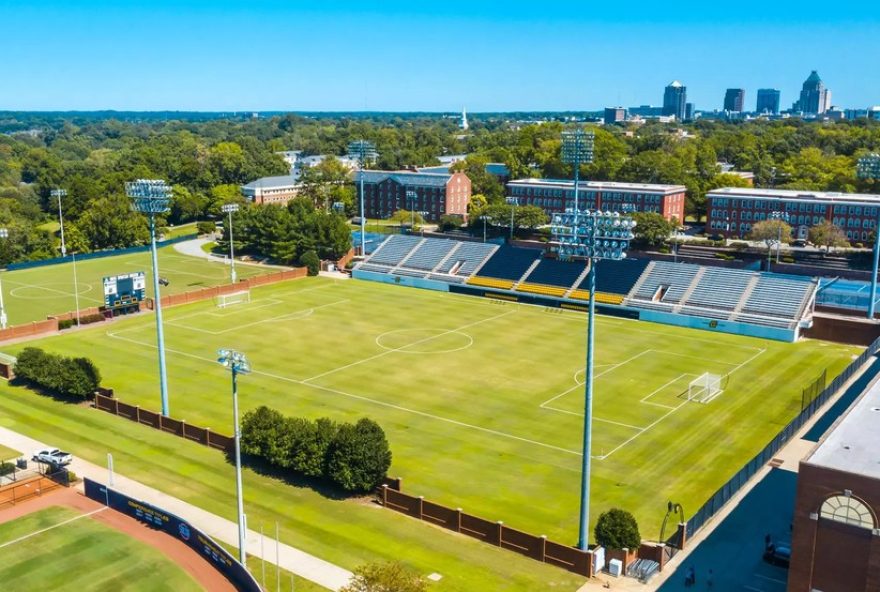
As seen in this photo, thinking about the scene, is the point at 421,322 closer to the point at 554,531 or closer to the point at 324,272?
the point at 324,272

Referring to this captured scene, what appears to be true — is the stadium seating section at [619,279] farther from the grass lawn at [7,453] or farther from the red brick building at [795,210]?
the grass lawn at [7,453]

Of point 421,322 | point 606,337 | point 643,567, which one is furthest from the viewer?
point 421,322

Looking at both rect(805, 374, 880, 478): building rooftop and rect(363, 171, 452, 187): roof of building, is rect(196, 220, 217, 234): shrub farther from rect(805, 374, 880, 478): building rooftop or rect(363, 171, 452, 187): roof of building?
rect(805, 374, 880, 478): building rooftop

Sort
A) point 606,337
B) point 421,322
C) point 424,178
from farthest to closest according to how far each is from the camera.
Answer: point 424,178 < point 421,322 < point 606,337

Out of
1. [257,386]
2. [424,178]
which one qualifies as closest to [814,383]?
[257,386]

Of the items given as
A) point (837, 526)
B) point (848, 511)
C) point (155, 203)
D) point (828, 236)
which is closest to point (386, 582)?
point (837, 526)

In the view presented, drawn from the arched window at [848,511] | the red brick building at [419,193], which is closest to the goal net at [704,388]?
the arched window at [848,511]
